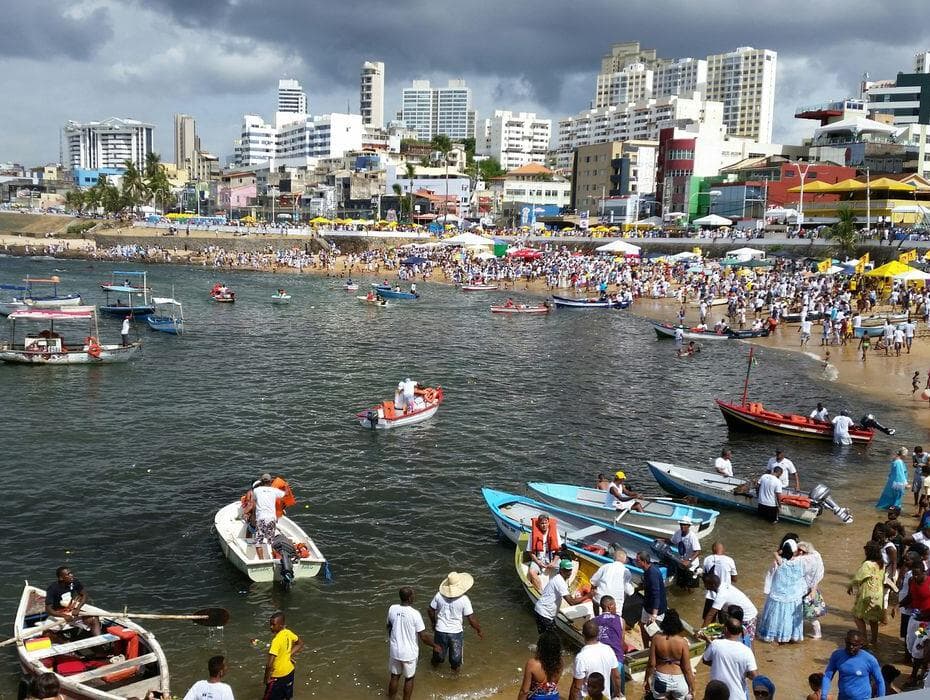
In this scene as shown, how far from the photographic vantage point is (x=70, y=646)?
36.9ft

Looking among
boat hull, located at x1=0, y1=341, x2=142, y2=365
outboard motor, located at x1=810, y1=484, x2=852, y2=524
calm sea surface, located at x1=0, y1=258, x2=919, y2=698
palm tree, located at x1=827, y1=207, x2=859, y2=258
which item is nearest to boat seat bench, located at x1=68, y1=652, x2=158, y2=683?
calm sea surface, located at x1=0, y1=258, x2=919, y2=698

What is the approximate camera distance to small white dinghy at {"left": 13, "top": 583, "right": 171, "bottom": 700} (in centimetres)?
1073

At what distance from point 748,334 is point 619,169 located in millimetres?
75091

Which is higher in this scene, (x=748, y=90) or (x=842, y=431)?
(x=748, y=90)

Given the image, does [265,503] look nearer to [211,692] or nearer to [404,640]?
[404,640]

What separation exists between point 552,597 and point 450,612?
6.01 ft

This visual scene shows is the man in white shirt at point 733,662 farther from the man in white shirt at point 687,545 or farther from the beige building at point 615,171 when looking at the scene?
the beige building at point 615,171

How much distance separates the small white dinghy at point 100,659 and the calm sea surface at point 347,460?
2.57 feet

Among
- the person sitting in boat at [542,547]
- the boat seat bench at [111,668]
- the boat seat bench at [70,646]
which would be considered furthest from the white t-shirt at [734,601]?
the boat seat bench at [70,646]

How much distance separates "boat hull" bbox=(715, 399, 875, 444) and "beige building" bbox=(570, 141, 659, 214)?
9068cm

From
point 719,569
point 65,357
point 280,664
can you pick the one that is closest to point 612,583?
point 719,569

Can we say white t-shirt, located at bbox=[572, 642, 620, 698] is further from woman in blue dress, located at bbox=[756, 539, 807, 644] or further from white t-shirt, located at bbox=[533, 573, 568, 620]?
woman in blue dress, located at bbox=[756, 539, 807, 644]

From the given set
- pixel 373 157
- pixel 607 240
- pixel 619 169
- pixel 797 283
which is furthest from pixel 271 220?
pixel 797 283

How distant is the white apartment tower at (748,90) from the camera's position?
18900 cm
